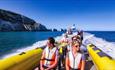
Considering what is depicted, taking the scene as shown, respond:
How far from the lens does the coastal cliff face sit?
121856mm

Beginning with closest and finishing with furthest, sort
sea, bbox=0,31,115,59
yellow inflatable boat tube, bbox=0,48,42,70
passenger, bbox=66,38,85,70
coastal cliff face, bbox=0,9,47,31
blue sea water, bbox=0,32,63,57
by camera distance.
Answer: passenger, bbox=66,38,85,70
yellow inflatable boat tube, bbox=0,48,42,70
sea, bbox=0,31,115,59
blue sea water, bbox=0,32,63,57
coastal cliff face, bbox=0,9,47,31

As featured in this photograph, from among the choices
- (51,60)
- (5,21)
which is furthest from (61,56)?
(5,21)

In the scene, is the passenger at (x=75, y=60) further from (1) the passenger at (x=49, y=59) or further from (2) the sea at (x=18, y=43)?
(2) the sea at (x=18, y=43)

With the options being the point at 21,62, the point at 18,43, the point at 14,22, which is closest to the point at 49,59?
the point at 21,62

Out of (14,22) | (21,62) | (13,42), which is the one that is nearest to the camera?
(21,62)

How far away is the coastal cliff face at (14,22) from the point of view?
122 meters

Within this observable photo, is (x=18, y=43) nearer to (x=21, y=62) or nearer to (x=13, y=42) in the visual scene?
(x=13, y=42)

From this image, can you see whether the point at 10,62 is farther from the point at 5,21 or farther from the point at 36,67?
the point at 5,21

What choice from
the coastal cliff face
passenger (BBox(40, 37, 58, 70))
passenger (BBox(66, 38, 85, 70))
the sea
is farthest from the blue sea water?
the coastal cliff face

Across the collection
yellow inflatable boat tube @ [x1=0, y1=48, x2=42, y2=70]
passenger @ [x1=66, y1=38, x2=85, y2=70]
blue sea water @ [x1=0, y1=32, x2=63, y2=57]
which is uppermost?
passenger @ [x1=66, y1=38, x2=85, y2=70]

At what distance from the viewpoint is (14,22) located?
138 meters

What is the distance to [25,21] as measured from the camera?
505 feet

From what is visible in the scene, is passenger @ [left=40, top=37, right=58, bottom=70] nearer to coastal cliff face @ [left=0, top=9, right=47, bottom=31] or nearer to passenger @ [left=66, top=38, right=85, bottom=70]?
passenger @ [left=66, top=38, right=85, bottom=70]

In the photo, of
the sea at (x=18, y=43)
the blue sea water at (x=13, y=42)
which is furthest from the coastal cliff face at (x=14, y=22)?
the sea at (x=18, y=43)
